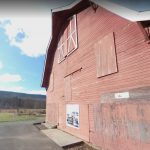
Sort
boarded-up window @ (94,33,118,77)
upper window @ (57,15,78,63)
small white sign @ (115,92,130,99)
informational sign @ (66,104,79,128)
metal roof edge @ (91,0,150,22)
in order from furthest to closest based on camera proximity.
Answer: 1. upper window @ (57,15,78,63)
2. informational sign @ (66,104,79,128)
3. boarded-up window @ (94,33,118,77)
4. small white sign @ (115,92,130,99)
5. metal roof edge @ (91,0,150,22)

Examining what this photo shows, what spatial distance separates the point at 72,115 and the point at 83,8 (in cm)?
608

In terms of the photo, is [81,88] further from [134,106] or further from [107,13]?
[134,106]

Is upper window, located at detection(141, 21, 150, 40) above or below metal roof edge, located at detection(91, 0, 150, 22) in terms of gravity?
below

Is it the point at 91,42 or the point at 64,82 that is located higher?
the point at 91,42

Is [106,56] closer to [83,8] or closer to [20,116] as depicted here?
[83,8]

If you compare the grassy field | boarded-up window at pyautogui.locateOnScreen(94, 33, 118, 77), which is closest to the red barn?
boarded-up window at pyautogui.locateOnScreen(94, 33, 118, 77)

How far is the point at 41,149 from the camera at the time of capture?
9188 millimetres

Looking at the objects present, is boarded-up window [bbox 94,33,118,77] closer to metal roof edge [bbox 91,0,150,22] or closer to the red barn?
the red barn

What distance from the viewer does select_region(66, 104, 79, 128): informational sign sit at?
38.1ft

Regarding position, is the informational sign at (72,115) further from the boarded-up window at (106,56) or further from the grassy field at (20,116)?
the grassy field at (20,116)

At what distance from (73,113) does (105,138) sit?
13.2 feet

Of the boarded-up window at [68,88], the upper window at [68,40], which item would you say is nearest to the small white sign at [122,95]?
the upper window at [68,40]

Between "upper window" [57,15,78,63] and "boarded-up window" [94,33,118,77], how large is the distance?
2.95 m

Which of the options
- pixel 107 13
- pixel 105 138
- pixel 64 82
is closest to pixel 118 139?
pixel 105 138
